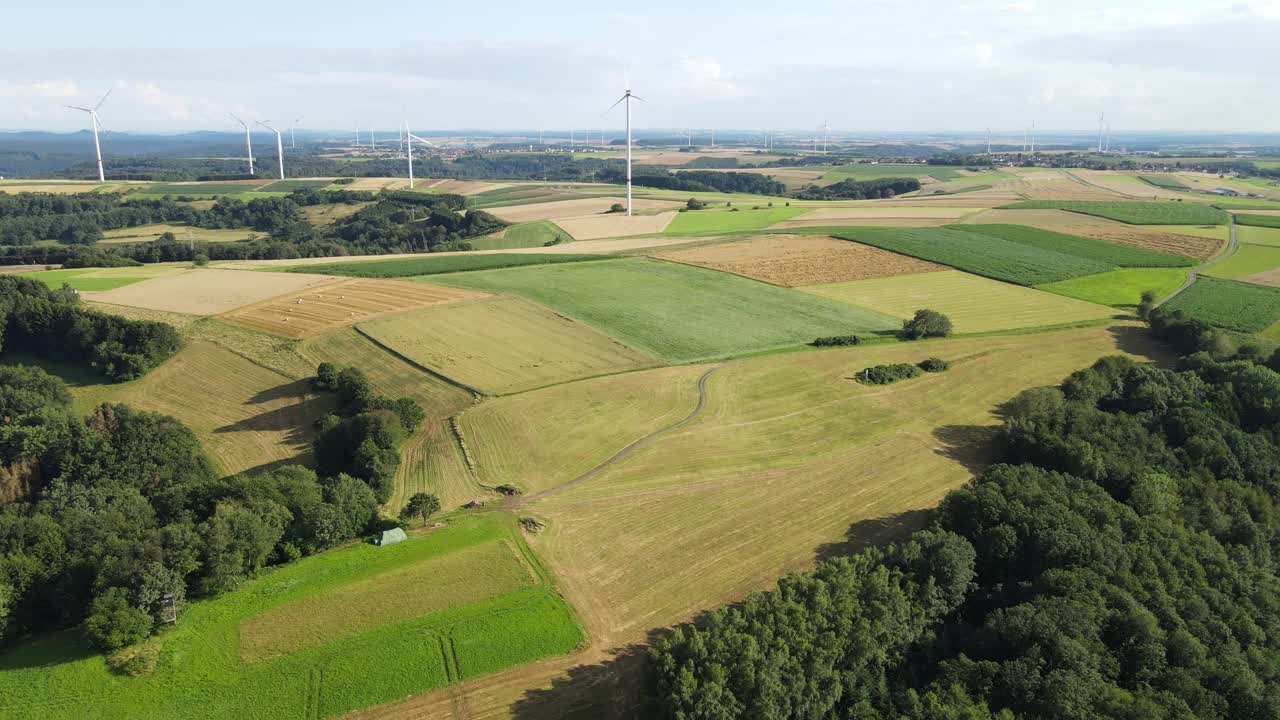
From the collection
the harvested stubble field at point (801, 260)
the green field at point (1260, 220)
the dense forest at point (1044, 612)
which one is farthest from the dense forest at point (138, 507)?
the green field at point (1260, 220)

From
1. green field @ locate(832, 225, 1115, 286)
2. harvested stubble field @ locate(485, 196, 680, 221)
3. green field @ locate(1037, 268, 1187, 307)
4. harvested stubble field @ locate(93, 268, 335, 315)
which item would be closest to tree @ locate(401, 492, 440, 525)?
harvested stubble field @ locate(93, 268, 335, 315)

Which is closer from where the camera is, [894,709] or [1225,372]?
[894,709]

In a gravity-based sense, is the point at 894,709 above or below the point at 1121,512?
below

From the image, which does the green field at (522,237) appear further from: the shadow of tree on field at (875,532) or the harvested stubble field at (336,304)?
the shadow of tree on field at (875,532)

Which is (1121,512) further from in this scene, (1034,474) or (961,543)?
(961,543)

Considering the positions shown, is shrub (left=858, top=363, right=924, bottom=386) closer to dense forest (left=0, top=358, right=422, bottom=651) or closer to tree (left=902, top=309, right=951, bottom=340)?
tree (left=902, top=309, right=951, bottom=340)

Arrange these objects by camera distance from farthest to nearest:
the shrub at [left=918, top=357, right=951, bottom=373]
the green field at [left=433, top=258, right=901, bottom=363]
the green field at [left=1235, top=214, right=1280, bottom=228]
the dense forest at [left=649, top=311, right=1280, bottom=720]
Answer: the green field at [left=1235, top=214, right=1280, bottom=228] < the green field at [left=433, top=258, right=901, bottom=363] < the shrub at [left=918, top=357, right=951, bottom=373] < the dense forest at [left=649, top=311, right=1280, bottom=720]

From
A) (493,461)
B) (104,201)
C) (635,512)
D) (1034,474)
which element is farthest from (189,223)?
(1034,474)
